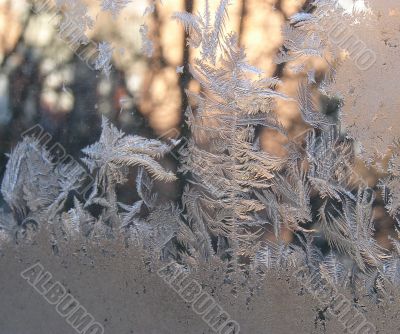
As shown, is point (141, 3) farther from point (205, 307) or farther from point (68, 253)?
point (205, 307)

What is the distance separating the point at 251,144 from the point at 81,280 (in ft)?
2.26

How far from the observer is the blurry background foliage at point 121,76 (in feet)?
5.17

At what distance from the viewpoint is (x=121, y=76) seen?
1.64 m

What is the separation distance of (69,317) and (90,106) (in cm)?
67

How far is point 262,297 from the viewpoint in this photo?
65.5 inches

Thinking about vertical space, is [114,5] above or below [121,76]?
above

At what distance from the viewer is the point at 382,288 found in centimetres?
161

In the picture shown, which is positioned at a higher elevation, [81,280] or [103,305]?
[81,280]

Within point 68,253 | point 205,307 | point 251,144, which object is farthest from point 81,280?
point 251,144

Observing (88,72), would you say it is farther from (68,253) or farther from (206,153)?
(68,253)

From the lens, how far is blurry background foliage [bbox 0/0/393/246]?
1576 mm

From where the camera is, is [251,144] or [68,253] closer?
[251,144]

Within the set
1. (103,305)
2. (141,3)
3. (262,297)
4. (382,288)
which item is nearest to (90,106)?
(141,3)

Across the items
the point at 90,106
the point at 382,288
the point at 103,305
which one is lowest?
the point at 382,288
